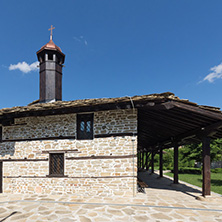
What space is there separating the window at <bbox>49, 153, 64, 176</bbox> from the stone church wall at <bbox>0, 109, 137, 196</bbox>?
0.16 metres

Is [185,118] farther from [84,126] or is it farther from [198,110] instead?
[84,126]

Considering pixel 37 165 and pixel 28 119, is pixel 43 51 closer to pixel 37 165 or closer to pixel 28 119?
pixel 28 119

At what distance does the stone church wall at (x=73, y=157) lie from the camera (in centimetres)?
628

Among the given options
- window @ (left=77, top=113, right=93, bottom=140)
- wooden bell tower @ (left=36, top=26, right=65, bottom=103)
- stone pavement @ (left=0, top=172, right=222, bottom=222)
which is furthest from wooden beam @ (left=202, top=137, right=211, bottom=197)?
wooden bell tower @ (left=36, top=26, right=65, bottom=103)

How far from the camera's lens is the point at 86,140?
22.0ft

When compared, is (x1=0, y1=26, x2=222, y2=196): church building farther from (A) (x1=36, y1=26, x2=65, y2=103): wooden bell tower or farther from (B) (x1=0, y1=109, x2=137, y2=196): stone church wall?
(A) (x1=36, y1=26, x2=65, y2=103): wooden bell tower

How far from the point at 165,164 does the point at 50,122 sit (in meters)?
18.6

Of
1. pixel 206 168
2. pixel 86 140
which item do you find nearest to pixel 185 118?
pixel 206 168

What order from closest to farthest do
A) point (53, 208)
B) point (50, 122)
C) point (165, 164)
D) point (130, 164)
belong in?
point (53, 208) → point (130, 164) → point (50, 122) → point (165, 164)

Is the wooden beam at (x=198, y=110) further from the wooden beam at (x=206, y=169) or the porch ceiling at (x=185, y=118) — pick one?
the wooden beam at (x=206, y=169)

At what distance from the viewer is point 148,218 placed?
14.0 ft

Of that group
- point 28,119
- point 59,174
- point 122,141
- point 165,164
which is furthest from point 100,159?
point 165,164

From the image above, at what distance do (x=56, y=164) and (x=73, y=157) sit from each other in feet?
2.79

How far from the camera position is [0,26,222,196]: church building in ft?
19.9
